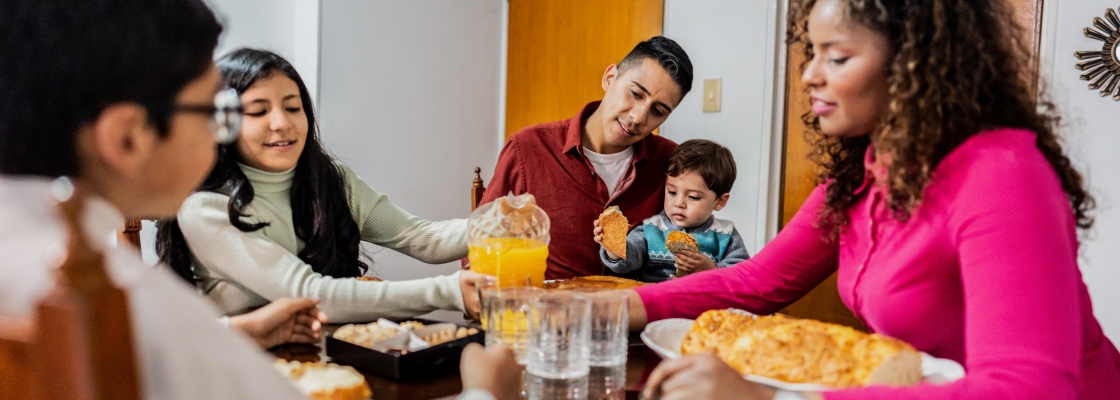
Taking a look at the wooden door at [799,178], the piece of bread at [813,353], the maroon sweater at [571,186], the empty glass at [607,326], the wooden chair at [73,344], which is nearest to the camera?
the wooden chair at [73,344]

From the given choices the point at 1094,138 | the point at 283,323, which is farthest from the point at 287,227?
the point at 1094,138

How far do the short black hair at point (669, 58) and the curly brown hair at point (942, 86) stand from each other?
1228mm

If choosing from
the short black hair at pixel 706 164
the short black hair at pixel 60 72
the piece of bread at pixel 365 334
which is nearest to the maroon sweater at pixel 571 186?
the short black hair at pixel 706 164

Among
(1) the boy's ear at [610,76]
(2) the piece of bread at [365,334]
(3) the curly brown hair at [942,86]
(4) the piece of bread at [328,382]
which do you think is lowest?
(2) the piece of bread at [365,334]

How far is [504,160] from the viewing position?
2.47 metres

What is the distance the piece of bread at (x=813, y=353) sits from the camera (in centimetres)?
87

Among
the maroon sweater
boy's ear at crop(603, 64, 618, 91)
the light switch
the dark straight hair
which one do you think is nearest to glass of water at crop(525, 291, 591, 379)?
the dark straight hair

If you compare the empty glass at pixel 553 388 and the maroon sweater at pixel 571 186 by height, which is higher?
the maroon sweater at pixel 571 186

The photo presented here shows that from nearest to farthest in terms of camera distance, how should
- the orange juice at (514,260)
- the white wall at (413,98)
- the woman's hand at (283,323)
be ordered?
1. the woman's hand at (283,323)
2. the orange juice at (514,260)
3. the white wall at (413,98)

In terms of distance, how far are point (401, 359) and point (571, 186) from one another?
1.47 meters

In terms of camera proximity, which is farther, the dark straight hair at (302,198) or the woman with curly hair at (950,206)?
the dark straight hair at (302,198)

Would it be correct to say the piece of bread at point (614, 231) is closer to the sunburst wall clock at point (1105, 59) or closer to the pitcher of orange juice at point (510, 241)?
the pitcher of orange juice at point (510, 241)

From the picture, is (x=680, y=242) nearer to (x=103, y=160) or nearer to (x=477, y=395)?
(x=477, y=395)

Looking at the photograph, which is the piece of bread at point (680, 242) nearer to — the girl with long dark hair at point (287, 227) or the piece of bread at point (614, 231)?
the piece of bread at point (614, 231)
